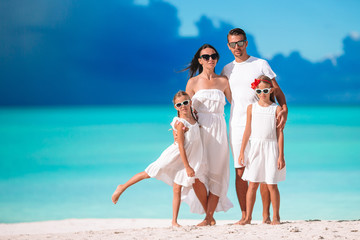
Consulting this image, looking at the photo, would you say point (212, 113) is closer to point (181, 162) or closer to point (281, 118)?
point (181, 162)

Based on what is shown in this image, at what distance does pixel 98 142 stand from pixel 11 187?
24.8 feet

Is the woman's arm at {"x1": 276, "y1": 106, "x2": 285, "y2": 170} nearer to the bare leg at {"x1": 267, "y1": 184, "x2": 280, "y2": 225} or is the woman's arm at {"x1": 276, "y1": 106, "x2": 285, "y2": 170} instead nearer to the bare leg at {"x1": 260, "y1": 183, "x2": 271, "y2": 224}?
the bare leg at {"x1": 267, "y1": 184, "x2": 280, "y2": 225}

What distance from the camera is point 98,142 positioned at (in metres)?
18.0

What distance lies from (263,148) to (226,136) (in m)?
0.41

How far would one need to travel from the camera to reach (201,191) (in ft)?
16.3

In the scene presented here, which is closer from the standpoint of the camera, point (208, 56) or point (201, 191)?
point (208, 56)

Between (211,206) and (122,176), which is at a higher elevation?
(122,176)

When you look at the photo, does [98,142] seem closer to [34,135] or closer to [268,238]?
[34,135]

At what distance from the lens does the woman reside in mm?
4805

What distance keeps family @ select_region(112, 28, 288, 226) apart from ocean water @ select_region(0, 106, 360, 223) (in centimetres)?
261

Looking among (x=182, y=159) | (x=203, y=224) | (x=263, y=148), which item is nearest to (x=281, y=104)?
(x=263, y=148)

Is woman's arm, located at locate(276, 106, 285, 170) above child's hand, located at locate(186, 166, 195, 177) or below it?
above

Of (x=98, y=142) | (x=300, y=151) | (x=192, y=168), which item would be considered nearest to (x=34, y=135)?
(x=98, y=142)

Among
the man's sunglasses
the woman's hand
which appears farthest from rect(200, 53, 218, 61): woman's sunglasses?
the woman's hand
